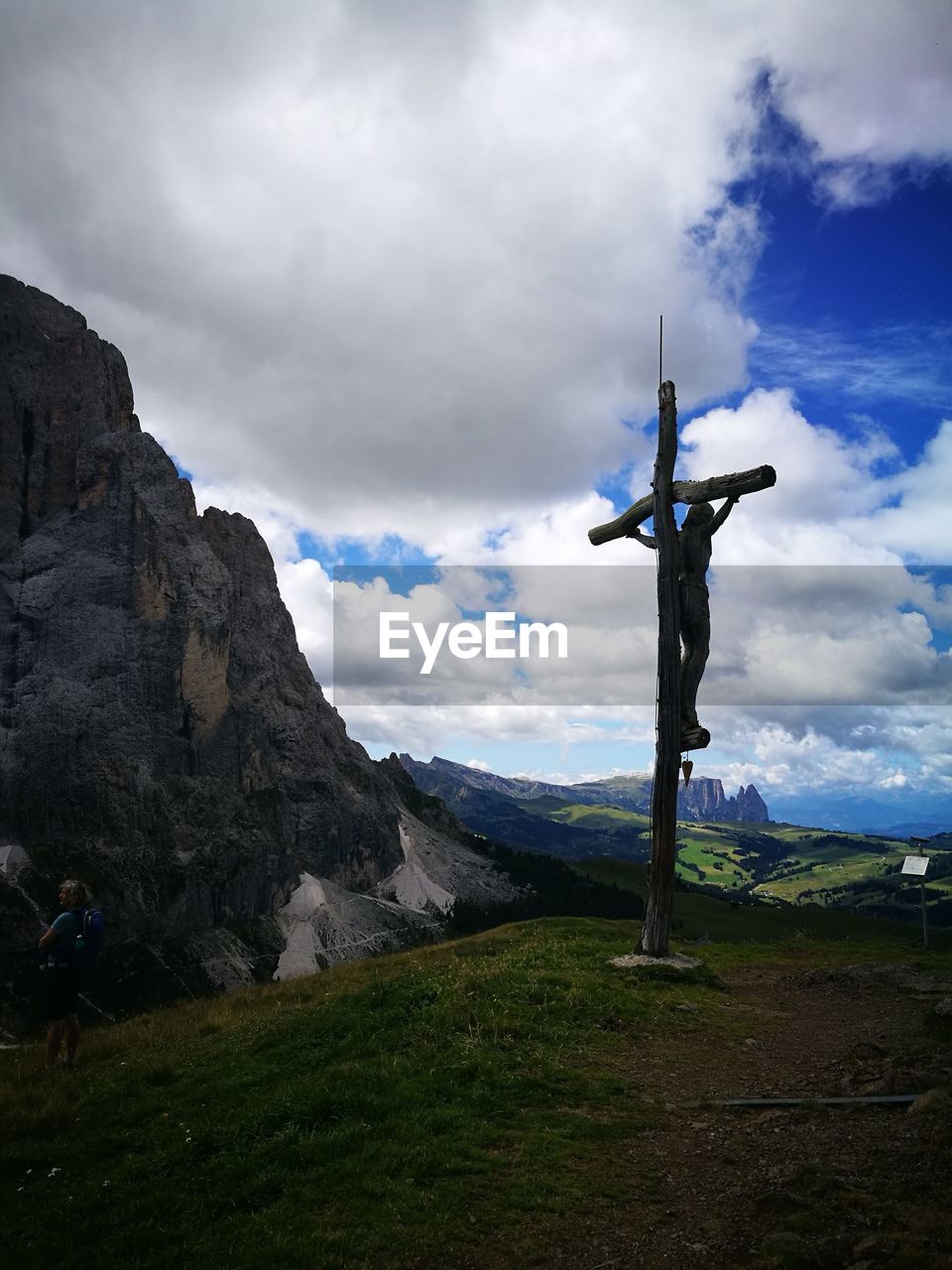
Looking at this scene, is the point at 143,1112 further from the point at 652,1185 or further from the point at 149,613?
the point at 149,613

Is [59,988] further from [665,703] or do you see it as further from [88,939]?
[665,703]

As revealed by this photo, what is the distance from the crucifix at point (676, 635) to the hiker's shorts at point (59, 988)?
12.0 metres

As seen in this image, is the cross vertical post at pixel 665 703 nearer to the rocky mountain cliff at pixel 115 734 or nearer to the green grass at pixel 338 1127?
the green grass at pixel 338 1127

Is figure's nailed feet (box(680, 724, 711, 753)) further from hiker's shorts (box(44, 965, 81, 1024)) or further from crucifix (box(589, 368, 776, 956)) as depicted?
hiker's shorts (box(44, 965, 81, 1024))

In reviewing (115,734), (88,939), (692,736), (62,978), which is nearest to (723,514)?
(692,736)

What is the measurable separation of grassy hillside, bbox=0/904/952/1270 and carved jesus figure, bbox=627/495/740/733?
641cm

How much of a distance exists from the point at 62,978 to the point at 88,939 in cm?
73

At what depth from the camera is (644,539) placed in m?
20.1

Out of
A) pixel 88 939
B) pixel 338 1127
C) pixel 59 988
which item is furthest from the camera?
pixel 88 939

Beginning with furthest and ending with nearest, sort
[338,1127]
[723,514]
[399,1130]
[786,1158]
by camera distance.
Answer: [723,514]
[338,1127]
[399,1130]
[786,1158]

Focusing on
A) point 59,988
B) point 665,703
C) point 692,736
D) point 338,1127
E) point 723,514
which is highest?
point 723,514

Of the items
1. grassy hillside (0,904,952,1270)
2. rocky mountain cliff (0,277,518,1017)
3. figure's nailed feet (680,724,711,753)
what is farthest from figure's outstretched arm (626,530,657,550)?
rocky mountain cliff (0,277,518,1017)

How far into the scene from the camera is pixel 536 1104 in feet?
32.1

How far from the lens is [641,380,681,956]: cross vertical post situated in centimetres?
1798
